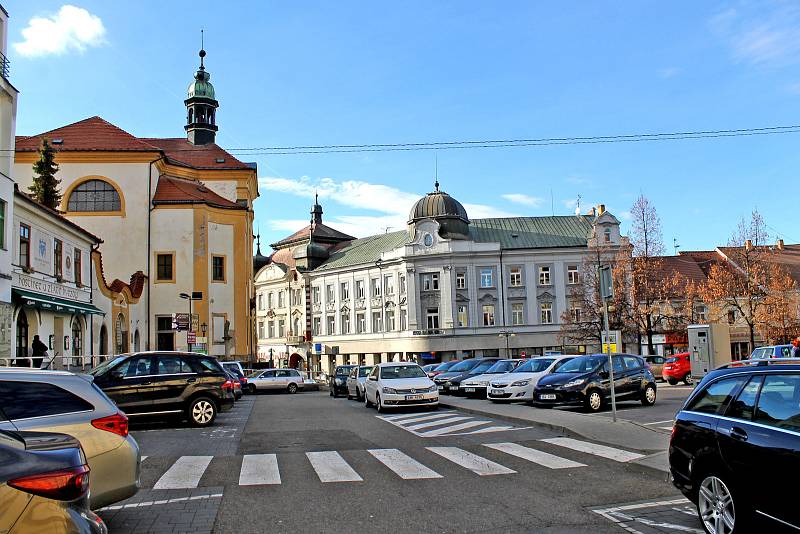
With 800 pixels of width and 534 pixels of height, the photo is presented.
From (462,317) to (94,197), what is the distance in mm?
33364

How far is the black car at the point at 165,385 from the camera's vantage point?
51.2ft

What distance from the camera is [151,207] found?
48.6 meters

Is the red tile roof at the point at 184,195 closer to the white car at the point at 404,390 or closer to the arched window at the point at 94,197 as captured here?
the arched window at the point at 94,197

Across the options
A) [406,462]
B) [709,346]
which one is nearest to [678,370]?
[709,346]

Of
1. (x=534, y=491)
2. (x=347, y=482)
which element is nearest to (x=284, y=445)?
(x=347, y=482)

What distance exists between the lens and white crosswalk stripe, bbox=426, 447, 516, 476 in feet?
31.7

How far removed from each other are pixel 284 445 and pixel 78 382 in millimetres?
6439

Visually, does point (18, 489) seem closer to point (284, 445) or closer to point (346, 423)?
point (284, 445)

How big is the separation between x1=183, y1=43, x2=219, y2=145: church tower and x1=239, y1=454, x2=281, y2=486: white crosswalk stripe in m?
54.5

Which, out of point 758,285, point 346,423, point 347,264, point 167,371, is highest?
point 347,264

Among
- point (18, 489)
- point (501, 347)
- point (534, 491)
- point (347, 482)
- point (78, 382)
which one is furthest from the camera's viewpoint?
point (501, 347)

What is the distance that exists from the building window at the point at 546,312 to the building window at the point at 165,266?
112 ft

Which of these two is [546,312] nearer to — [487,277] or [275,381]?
[487,277]

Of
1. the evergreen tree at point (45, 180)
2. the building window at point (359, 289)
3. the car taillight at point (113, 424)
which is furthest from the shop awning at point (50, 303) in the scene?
the building window at point (359, 289)
